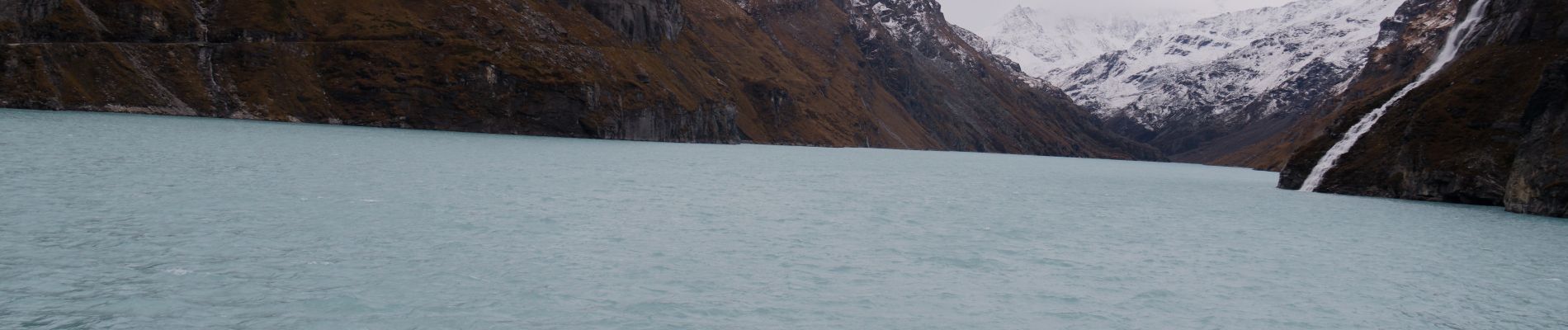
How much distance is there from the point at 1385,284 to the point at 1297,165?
69.7 metres

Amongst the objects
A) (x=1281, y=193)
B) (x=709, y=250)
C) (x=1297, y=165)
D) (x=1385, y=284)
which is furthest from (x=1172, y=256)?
(x=1297, y=165)

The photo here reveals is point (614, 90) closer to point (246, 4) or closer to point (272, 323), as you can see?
point (246, 4)

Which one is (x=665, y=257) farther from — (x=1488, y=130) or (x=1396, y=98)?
(x=1396, y=98)

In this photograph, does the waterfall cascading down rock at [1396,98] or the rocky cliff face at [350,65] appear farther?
Result: the rocky cliff face at [350,65]

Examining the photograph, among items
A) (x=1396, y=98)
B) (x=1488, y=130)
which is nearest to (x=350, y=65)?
(x=1396, y=98)

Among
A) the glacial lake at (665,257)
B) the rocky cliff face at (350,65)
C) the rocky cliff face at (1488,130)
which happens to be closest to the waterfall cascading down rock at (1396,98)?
the rocky cliff face at (1488,130)

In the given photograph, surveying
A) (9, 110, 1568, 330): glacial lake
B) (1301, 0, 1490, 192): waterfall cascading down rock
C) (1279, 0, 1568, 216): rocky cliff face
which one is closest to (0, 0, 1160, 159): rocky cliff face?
(9, 110, 1568, 330): glacial lake

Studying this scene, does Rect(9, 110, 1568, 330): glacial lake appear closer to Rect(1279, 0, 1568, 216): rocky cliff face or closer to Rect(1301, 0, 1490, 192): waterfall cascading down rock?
Rect(1279, 0, 1568, 216): rocky cliff face

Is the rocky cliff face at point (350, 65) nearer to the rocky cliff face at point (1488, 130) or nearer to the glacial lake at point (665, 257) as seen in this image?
the glacial lake at point (665, 257)

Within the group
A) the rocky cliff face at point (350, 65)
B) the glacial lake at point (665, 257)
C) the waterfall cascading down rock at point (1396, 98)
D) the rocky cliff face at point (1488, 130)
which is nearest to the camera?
the glacial lake at point (665, 257)

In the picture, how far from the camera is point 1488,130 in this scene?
6788cm

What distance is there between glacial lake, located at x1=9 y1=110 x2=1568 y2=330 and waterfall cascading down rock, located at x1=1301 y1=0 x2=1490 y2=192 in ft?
87.7

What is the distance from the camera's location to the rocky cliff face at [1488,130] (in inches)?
2308

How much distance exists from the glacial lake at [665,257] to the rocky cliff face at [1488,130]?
5207 mm
